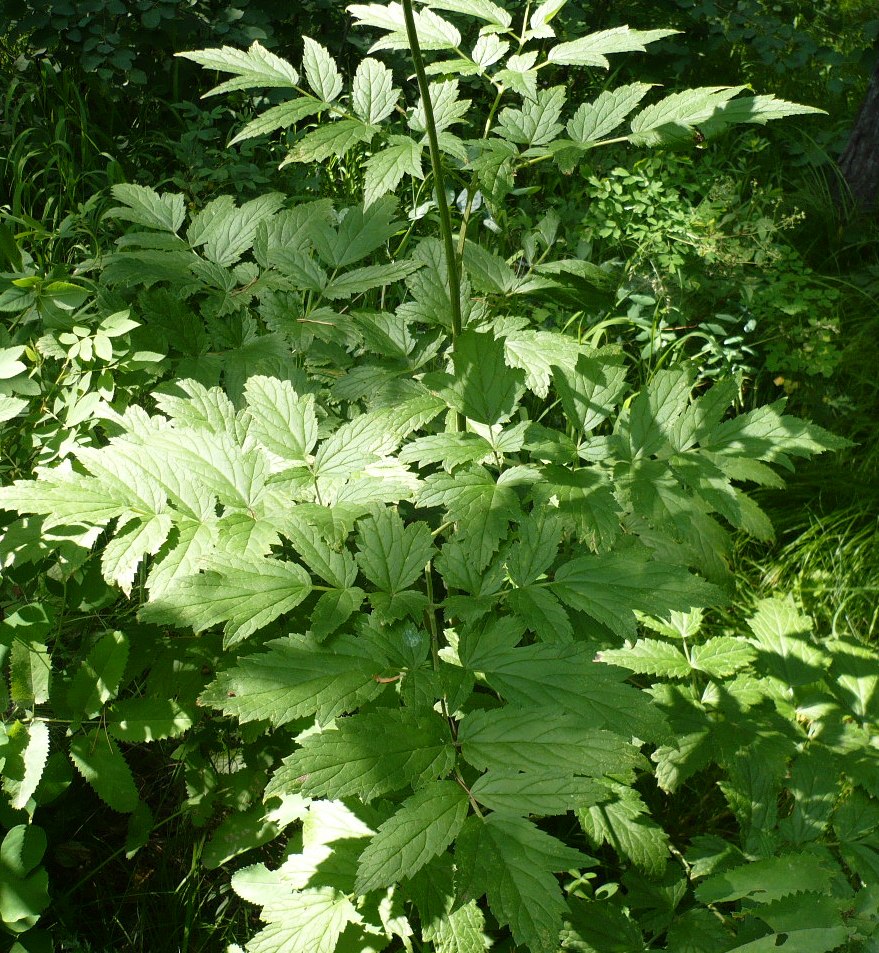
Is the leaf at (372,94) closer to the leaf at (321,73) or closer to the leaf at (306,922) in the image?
the leaf at (321,73)

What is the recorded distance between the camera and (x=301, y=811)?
172 cm

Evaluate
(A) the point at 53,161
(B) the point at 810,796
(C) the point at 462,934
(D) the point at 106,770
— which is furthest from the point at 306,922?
(A) the point at 53,161

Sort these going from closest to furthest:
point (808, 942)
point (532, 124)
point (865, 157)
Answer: point (808, 942) → point (532, 124) → point (865, 157)

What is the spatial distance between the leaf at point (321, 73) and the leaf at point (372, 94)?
0.14 feet

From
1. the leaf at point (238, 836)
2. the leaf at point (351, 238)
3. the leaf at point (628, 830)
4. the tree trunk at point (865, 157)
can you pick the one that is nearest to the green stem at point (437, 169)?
the leaf at point (351, 238)

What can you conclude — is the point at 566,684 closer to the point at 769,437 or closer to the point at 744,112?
the point at 769,437

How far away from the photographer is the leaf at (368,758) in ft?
3.72

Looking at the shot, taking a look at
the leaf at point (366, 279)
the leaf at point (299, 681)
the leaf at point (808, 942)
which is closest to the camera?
the leaf at point (808, 942)

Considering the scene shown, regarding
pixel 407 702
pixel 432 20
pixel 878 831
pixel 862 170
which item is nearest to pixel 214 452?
pixel 407 702

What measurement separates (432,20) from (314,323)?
0.63 metres

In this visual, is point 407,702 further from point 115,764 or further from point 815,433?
point 815,433

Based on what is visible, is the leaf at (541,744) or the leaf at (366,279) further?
the leaf at (366,279)

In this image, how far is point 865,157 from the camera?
4289 mm

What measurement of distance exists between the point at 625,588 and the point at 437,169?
0.77m
